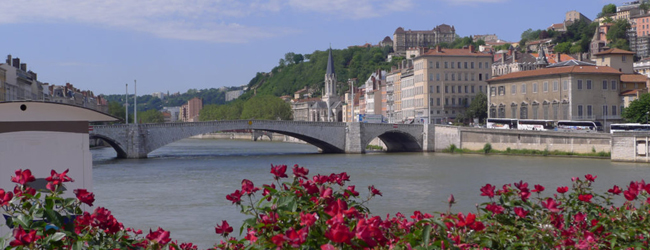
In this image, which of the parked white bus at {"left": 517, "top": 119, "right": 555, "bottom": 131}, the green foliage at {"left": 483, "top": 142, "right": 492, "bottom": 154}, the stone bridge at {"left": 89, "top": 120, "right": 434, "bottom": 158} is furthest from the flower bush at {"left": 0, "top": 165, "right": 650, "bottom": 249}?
the parked white bus at {"left": 517, "top": 119, "right": 555, "bottom": 131}

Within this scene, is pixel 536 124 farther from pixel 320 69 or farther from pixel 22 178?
pixel 320 69

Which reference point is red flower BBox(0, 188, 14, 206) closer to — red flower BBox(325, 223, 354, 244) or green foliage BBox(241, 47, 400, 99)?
red flower BBox(325, 223, 354, 244)

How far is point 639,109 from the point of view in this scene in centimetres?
3450

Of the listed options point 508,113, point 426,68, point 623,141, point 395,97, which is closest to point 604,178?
point 623,141

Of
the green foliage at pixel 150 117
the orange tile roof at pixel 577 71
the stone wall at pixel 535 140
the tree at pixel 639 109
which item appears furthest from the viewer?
the green foliage at pixel 150 117

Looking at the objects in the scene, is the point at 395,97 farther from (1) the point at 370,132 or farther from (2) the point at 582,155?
(2) the point at 582,155

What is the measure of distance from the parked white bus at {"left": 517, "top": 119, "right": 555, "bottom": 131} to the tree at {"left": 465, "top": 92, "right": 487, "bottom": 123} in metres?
7.92

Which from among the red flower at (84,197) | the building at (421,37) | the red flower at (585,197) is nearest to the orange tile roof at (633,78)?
the red flower at (585,197)

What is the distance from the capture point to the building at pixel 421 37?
355 ft

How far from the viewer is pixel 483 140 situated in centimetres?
3625

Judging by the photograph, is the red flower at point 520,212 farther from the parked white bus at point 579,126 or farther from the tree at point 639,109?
the tree at point 639,109

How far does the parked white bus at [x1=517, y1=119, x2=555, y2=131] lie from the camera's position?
36.7 meters

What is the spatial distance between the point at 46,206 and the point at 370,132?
36308mm

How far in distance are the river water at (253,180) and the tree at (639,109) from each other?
627 centimetres
